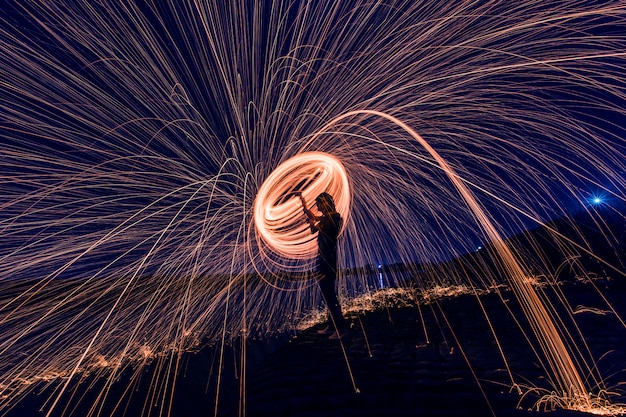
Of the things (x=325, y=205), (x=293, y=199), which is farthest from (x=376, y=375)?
(x=293, y=199)

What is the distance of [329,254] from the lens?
6.70 m

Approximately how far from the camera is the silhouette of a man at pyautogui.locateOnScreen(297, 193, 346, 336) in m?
6.46

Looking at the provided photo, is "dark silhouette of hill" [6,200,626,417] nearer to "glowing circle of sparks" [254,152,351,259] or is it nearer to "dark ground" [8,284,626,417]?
"dark ground" [8,284,626,417]

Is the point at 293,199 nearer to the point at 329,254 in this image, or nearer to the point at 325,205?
the point at 325,205

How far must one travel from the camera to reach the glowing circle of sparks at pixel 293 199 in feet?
24.5

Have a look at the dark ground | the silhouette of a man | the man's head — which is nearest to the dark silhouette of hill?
the dark ground

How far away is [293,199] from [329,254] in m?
2.32

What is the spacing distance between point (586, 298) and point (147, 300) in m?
8.37

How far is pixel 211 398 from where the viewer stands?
13.7ft

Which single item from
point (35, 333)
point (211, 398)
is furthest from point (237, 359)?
point (35, 333)

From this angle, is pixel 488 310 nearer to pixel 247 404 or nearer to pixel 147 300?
pixel 247 404

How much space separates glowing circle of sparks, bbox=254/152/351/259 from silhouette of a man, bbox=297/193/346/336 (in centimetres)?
91

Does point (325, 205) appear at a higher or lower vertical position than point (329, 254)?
higher

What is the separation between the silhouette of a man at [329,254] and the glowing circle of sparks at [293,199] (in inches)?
35.9
